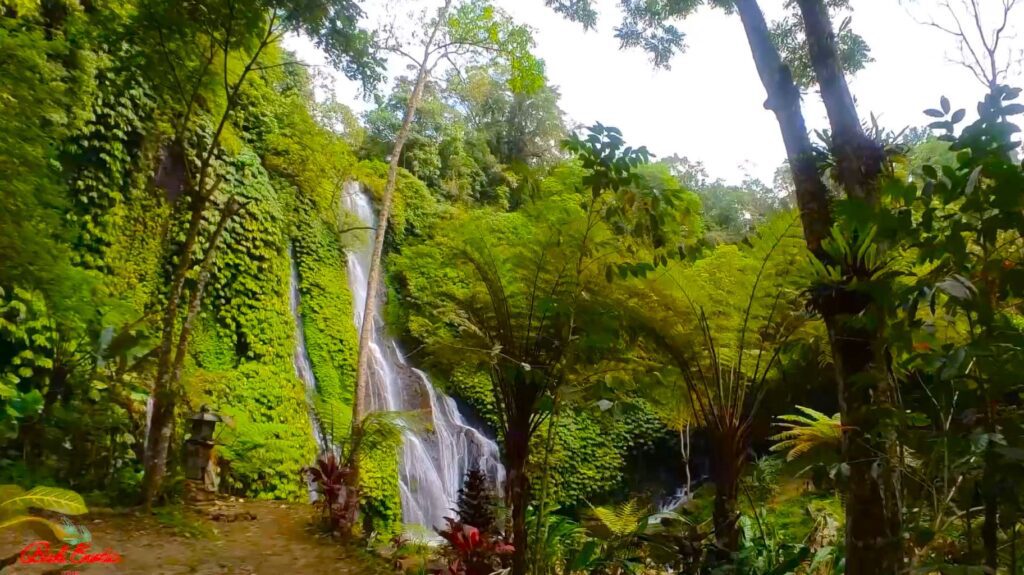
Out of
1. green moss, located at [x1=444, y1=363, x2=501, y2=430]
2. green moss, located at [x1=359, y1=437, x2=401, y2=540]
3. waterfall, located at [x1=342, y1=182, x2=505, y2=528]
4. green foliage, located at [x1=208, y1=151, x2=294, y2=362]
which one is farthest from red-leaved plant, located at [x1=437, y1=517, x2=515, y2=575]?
green moss, located at [x1=444, y1=363, x2=501, y2=430]

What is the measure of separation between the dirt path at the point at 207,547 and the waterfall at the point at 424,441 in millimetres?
2706

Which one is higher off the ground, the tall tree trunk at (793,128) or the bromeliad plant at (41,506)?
the tall tree trunk at (793,128)

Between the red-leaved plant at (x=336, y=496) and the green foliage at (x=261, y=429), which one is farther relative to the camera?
the green foliage at (x=261, y=429)

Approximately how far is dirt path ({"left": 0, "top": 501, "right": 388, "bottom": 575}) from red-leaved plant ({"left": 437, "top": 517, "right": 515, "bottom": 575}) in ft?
3.23

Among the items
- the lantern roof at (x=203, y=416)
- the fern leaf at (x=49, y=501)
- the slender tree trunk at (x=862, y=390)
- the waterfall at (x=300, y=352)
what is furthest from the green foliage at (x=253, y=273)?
the slender tree trunk at (x=862, y=390)

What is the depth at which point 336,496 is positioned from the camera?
4.31m

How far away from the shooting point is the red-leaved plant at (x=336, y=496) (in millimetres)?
4266

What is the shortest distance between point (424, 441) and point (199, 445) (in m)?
3.40

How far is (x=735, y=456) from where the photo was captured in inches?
105

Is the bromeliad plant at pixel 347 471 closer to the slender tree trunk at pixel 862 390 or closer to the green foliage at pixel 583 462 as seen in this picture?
the slender tree trunk at pixel 862 390

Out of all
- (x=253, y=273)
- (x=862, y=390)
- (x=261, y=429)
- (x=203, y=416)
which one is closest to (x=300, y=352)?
(x=253, y=273)

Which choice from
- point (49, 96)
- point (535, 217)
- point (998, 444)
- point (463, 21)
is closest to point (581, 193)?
point (535, 217)

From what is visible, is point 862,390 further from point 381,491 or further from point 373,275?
point 381,491

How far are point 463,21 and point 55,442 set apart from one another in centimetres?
578
